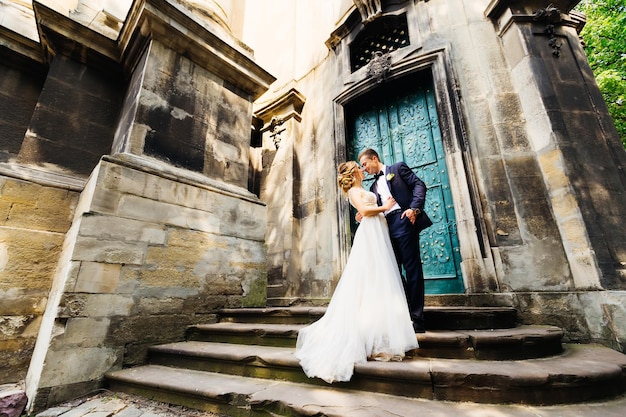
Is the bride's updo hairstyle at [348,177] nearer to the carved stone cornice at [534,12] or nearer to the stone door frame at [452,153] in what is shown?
the stone door frame at [452,153]

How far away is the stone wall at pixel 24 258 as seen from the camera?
3053 mm

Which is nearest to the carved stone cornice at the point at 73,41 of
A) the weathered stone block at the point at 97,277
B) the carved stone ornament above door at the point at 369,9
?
the weathered stone block at the point at 97,277

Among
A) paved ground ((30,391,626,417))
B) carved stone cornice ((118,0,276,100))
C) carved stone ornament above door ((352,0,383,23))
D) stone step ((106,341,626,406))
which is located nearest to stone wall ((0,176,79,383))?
stone step ((106,341,626,406))

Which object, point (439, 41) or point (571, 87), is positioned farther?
point (439, 41)

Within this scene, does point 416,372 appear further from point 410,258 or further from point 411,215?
point 411,215

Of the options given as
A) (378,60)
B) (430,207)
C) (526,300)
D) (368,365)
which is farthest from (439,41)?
(368,365)

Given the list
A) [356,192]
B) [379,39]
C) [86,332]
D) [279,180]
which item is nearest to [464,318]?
[356,192]

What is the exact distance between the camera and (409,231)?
2645mm

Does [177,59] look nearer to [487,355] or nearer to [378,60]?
[378,60]

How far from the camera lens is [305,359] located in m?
2.18

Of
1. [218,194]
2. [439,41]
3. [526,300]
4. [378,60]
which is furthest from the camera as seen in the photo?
[378,60]

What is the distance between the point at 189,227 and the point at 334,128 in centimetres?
358

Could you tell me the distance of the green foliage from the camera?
782 cm

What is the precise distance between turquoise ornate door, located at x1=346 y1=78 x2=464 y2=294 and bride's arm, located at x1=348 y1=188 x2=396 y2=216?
227 centimetres
